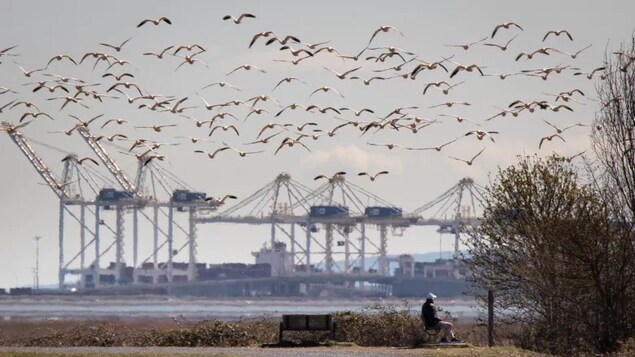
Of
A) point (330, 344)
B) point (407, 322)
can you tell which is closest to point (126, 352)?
point (330, 344)

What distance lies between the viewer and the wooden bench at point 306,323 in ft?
150

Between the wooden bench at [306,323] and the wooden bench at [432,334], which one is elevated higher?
the wooden bench at [306,323]

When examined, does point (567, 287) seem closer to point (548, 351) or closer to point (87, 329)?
point (548, 351)

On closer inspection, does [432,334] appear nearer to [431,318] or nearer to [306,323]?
[431,318]

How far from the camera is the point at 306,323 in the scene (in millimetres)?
46031

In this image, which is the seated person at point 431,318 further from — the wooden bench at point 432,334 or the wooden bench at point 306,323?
the wooden bench at point 306,323

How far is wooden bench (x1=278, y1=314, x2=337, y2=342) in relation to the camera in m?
45.8

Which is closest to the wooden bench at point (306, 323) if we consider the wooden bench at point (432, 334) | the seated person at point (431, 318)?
the wooden bench at point (432, 334)

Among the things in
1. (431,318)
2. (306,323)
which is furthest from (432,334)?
(306,323)

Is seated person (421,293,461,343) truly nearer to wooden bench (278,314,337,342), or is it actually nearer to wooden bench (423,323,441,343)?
wooden bench (423,323,441,343)

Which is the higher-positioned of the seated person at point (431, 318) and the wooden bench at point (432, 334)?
the seated person at point (431, 318)

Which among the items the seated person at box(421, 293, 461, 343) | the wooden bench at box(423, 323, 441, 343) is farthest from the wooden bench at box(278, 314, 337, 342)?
the seated person at box(421, 293, 461, 343)

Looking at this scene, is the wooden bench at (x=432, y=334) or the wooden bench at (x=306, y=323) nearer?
the wooden bench at (x=306, y=323)

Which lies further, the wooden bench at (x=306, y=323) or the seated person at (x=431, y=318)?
A: the wooden bench at (x=306, y=323)
